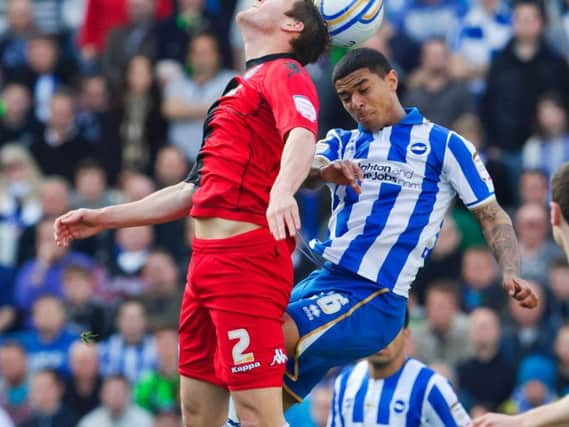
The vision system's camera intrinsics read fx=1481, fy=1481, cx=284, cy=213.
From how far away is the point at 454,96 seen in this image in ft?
42.2

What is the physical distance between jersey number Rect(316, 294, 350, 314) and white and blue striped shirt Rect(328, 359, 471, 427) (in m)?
1.26

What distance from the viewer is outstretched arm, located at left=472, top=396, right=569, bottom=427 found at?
5.61 meters

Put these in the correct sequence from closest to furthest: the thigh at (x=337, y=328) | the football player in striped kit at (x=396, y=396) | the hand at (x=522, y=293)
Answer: the hand at (x=522, y=293) < the thigh at (x=337, y=328) < the football player in striped kit at (x=396, y=396)

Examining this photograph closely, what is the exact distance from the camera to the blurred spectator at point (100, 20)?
50.4 feet

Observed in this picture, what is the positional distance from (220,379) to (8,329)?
662cm

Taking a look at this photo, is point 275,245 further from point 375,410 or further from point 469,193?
point 375,410

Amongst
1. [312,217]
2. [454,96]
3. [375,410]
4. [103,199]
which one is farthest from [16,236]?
[375,410]

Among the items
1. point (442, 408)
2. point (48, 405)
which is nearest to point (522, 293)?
point (442, 408)

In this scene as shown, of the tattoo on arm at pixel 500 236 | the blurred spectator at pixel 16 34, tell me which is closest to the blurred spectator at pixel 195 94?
the blurred spectator at pixel 16 34

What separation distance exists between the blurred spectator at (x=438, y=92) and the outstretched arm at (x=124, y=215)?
20.1ft

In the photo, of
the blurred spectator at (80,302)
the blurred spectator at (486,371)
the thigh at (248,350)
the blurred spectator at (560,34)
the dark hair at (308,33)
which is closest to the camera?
the thigh at (248,350)

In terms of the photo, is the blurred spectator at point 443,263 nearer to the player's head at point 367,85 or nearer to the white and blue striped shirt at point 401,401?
the white and blue striped shirt at point 401,401

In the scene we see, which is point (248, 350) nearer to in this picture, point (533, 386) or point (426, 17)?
point (533, 386)

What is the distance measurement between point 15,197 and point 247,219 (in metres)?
7.82
